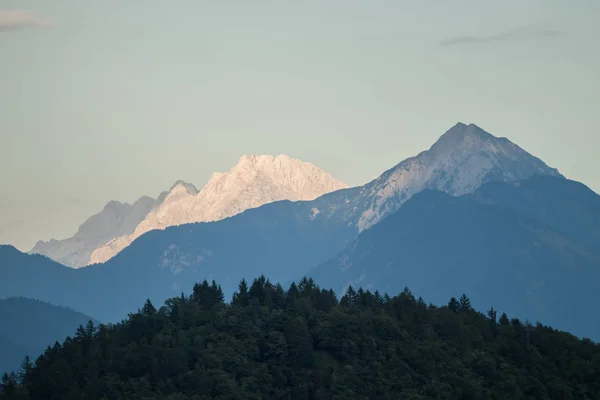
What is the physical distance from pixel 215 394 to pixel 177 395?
24.8 feet

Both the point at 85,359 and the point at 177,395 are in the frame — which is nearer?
the point at 177,395

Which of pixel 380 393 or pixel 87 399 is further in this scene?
pixel 380 393

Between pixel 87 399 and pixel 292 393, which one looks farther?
pixel 292 393

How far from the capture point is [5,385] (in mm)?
188875

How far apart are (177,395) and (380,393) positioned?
3248 centimetres

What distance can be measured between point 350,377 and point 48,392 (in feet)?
145

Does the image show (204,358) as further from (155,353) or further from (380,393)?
(380,393)

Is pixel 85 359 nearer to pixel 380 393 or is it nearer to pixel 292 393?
pixel 292 393

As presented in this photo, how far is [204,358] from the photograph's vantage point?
19788cm

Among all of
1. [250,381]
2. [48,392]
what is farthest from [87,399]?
[250,381]

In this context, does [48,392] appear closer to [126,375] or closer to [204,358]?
[126,375]

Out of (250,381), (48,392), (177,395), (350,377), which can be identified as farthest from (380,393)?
(48,392)

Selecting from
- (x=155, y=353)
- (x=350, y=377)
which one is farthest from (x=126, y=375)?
(x=350, y=377)

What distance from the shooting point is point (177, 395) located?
182625 mm
